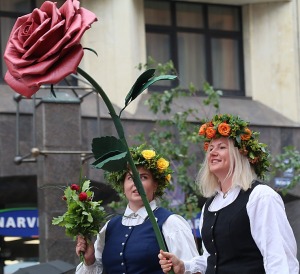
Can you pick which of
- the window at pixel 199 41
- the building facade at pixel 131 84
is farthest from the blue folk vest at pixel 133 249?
the window at pixel 199 41

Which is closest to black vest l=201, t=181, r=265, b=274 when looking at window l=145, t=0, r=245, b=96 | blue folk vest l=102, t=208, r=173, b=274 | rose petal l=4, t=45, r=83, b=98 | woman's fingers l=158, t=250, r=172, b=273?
woman's fingers l=158, t=250, r=172, b=273

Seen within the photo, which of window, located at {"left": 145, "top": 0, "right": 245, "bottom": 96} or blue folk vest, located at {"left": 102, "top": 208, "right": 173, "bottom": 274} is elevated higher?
window, located at {"left": 145, "top": 0, "right": 245, "bottom": 96}

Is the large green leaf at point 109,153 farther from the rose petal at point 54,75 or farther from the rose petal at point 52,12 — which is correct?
the rose petal at point 52,12

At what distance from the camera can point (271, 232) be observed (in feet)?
21.2

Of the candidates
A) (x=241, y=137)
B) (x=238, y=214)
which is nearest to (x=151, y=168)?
(x=241, y=137)

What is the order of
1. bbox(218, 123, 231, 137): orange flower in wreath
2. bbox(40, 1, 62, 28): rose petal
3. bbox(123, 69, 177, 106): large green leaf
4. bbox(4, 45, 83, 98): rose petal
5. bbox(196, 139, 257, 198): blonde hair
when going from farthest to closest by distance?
Answer: bbox(218, 123, 231, 137): orange flower in wreath → bbox(196, 139, 257, 198): blonde hair → bbox(123, 69, 177, 106): large green leaf → bbox(40, 1, 62, 28): rose petal → bbox(4, 45, 83, 98): rose petal

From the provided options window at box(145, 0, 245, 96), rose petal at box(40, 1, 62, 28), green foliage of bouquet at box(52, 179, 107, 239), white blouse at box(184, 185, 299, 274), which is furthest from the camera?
window at box(145, 0, 245, 96)

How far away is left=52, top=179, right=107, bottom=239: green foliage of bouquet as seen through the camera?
7.34 meters

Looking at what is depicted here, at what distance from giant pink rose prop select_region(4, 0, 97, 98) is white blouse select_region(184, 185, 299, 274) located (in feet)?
5.45

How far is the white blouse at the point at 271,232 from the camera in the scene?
21.0 feet

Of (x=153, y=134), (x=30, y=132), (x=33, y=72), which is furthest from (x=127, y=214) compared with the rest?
(x=30, y=132)

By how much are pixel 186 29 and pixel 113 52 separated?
211 cm

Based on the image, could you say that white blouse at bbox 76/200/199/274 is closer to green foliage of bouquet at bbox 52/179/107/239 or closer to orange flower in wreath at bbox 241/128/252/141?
green foliage of bouquet at bbox 52/179/107/239

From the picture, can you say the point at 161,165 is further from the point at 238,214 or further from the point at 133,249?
the point at 238,214
